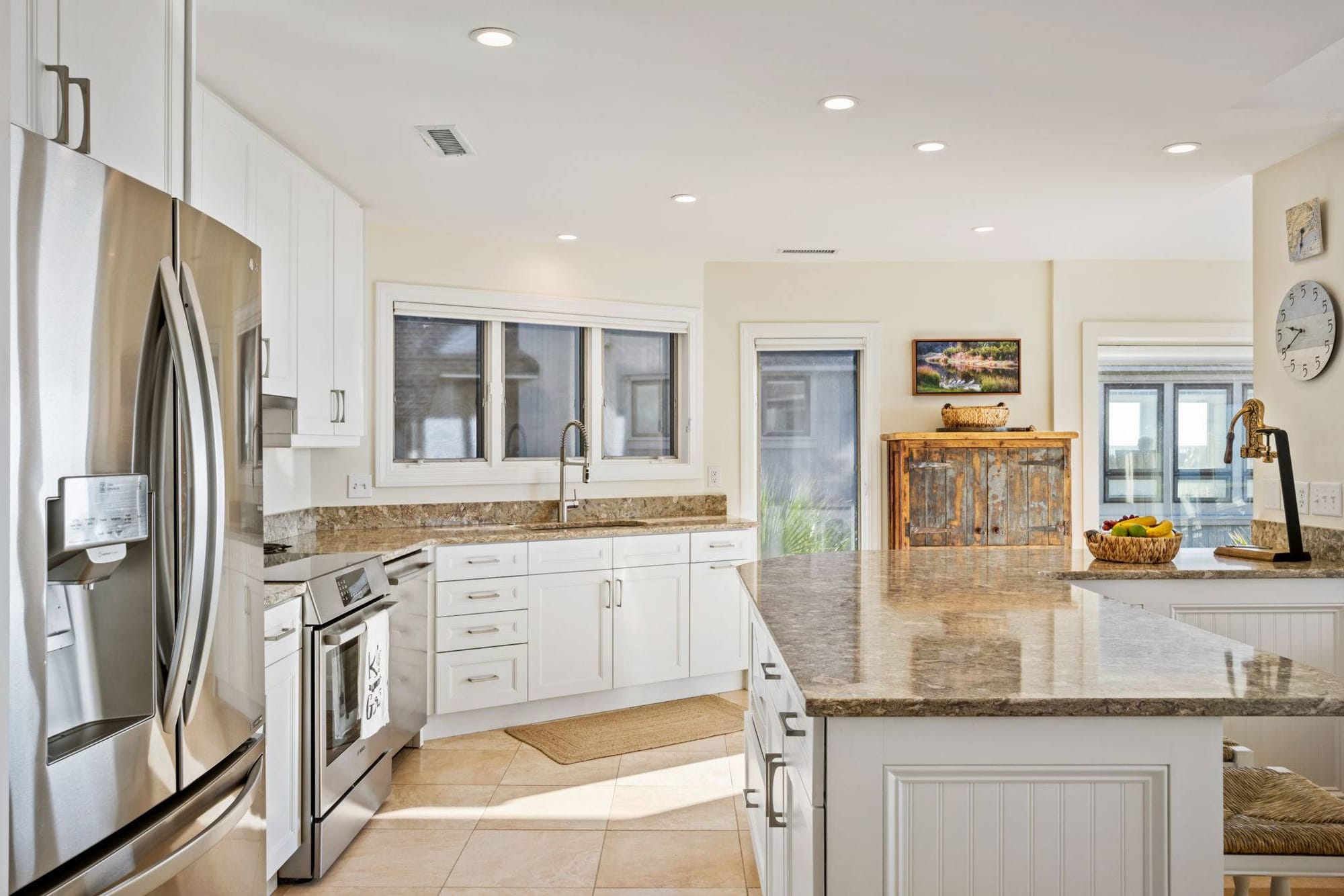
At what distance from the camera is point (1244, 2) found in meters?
2.20

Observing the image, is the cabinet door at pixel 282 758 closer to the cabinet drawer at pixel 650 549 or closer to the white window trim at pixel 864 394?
the cabinet drawer at pixel 650 549

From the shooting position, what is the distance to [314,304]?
357 centimetres

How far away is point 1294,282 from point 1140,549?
1220mm

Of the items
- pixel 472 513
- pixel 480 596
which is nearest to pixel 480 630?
pixel 480 596

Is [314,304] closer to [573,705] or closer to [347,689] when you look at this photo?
[347,689]

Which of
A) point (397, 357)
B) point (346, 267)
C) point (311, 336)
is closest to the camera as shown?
point (311, 336)

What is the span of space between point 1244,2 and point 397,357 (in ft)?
11.9

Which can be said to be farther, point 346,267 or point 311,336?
point 346,267

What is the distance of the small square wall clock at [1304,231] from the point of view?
3248 millimetres

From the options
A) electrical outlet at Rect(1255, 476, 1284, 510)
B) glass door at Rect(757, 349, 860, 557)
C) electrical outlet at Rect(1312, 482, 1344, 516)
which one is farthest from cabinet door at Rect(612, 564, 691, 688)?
electrical outlet at Rect(1312, 482, 1344, 516)

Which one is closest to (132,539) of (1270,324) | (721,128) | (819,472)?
(721,128)

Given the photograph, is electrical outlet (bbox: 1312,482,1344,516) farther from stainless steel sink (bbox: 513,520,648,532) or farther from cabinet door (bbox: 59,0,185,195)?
cabinet door (bbox: 59,0,185,195)

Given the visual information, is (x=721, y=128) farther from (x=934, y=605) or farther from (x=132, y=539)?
(x=132, y=539)

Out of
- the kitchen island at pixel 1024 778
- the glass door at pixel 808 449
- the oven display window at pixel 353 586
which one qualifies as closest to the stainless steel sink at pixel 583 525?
the glass door at pixel 808 449
